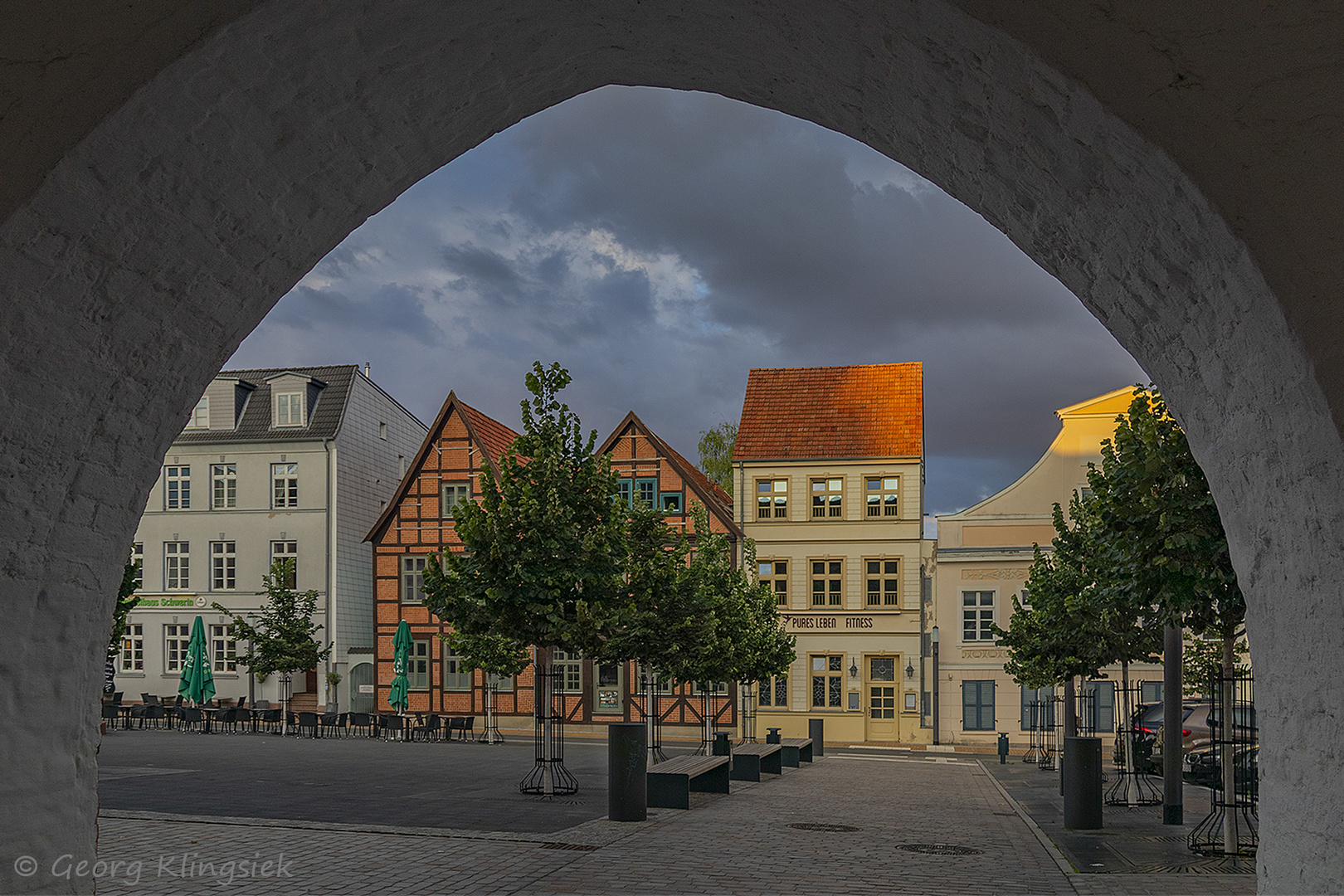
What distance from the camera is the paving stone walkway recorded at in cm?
969

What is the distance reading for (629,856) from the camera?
37.2ft

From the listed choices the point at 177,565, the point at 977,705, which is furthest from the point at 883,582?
the point at 177,565

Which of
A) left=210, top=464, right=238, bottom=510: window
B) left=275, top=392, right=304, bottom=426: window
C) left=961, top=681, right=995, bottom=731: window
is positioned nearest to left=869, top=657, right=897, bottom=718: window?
left=961, top=681, right=995, bottom=731: window

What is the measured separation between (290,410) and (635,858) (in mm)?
36514

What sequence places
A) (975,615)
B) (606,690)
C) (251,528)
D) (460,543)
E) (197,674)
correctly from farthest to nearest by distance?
(251,528), (460,543), (606,690), (975,615), (197,674)

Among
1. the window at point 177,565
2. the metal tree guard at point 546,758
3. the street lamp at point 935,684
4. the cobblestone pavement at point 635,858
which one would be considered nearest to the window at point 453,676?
A: the window at point 177,565

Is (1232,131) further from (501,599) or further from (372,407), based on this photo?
(372,407)

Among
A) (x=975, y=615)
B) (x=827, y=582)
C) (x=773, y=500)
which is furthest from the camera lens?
(x=773, y=500)

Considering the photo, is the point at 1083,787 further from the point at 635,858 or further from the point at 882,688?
the point at 882,688

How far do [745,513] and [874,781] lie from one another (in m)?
20.5

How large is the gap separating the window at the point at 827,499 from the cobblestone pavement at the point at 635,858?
2666cm

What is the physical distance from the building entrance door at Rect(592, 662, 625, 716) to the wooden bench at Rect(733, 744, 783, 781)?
16738 millimetres

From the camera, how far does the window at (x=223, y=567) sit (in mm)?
43594

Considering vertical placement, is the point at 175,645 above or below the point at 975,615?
below
